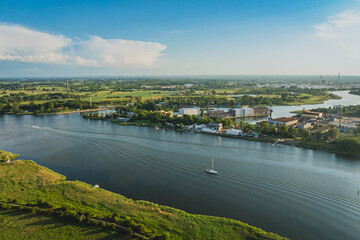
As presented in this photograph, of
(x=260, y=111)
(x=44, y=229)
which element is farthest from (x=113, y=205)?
(x=260, y=111)

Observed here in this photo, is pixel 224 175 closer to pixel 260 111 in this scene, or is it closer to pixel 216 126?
pixel 216 126

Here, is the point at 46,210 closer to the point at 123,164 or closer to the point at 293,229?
the point at 123,164

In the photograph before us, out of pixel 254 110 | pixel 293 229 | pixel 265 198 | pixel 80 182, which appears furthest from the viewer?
pixel 254 110

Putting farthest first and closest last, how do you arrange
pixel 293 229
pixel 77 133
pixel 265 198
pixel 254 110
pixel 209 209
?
pixel 254 110 → pixel 77 133 → pixel 265 198 → pixel 209 209 → pixel 293 229

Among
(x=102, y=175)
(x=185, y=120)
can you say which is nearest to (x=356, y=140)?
(x=185, y=120)

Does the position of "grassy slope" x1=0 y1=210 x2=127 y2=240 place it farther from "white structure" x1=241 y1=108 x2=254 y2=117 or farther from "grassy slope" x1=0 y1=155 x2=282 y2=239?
"white structure" x1=241 y1=108 x2=254 y2=117

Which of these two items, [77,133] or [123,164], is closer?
[123,164]
